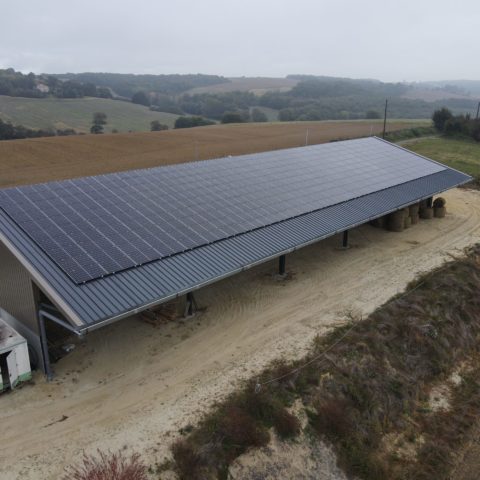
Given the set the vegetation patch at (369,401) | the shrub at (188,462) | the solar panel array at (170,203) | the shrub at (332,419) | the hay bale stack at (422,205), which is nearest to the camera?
the shrub at (188,462)

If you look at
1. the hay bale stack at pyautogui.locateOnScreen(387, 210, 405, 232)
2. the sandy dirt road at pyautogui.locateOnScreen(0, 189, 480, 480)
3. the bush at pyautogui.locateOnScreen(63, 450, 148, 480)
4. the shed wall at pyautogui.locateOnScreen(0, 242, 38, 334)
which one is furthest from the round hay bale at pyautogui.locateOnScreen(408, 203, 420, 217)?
the bush at pyautogui.locateOnScreen(63, 450, 148, 480)

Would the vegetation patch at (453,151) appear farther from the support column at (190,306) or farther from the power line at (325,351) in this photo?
the support column at (190,306)

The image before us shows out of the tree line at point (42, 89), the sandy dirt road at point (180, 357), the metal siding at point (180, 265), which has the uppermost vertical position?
the tree line at point (42, 89)

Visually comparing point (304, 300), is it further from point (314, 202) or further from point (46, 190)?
point (46, 190)

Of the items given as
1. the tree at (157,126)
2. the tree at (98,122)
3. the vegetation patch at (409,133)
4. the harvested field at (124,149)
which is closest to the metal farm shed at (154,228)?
the harvested field at (124,149)

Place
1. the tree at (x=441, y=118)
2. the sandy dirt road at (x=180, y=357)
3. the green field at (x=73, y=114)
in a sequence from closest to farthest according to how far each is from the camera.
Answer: the sandy dirt road at (x=180, y=357) < the tree at (x=441, y=118) < the green field at (x=73, y=114)

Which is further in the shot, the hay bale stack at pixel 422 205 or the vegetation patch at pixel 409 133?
the vegetation patch at pixel 409 133
